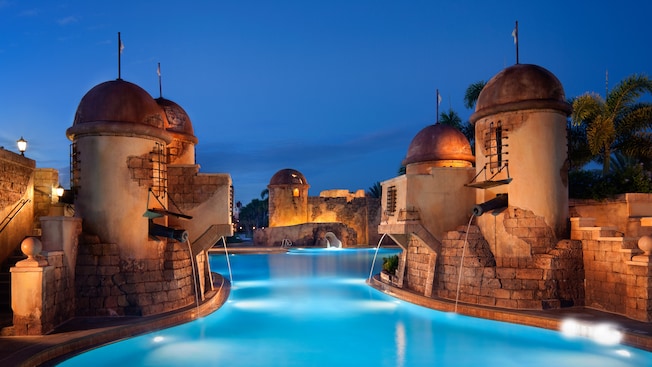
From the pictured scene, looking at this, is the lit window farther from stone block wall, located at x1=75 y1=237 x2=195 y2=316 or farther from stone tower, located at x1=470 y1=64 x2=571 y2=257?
stone block wall, located at x1=75 y1=237 x2=195 y2=316

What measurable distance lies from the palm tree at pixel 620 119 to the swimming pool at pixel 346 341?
784 centimetres

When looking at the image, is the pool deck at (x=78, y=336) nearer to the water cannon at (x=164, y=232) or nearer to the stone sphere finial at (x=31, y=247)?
the stone sphere finial at (x=31, y=247)

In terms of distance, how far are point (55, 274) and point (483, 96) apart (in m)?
11.4

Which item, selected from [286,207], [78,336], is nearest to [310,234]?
[286,207]

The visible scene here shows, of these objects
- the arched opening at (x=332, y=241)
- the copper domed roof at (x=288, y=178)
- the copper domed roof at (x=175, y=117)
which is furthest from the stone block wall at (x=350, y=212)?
the copper domed roof at (x=175, y=117)

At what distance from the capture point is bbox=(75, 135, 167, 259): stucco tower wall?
1199 centimetres

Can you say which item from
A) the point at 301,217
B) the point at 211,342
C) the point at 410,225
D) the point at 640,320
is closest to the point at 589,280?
the point at 640,320

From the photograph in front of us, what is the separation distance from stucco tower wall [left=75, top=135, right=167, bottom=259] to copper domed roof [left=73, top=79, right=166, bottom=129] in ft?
1.59

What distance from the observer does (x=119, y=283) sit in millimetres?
11750

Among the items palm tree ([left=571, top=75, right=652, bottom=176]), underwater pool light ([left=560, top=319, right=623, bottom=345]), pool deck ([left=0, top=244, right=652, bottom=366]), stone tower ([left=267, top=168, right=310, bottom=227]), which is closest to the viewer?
pool deck ([left=0, top=244, right=652, bottom=366])

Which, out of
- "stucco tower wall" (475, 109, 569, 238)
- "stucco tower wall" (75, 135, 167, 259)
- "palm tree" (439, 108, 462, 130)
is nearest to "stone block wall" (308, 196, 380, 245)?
"palm tree" (439, 108, 462, 130)

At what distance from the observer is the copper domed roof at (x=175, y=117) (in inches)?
700

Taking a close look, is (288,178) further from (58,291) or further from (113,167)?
(58,291)

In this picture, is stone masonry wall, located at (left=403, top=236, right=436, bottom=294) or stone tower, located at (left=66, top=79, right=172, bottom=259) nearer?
stone tower, located at (left=66, top=79, right=172, bottom=259)
